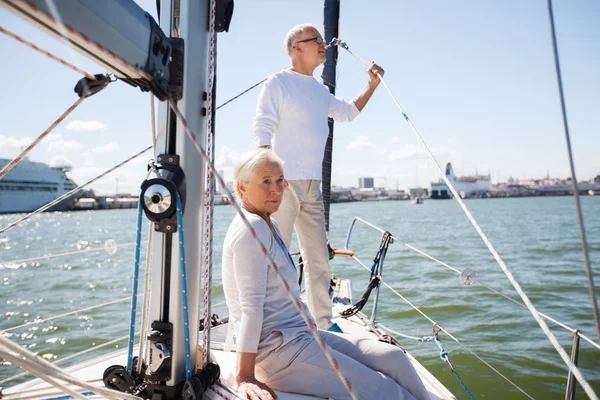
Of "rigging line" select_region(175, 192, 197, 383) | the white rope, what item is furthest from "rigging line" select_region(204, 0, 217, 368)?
the white rope

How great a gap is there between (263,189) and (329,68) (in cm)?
214

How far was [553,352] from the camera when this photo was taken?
4.33 meters

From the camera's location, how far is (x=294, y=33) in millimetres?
2137

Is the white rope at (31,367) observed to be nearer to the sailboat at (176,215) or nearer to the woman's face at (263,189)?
the sailboat at (176,215)

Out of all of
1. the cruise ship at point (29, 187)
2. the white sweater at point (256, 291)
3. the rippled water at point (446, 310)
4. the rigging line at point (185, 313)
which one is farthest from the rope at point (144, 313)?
the cruise ship at point (29, 187)

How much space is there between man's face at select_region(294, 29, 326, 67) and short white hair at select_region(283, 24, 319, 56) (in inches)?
0.6

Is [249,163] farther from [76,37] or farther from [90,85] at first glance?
[76,37]

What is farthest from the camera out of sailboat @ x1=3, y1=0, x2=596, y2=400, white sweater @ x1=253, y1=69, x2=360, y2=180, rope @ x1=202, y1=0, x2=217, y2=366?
white sweater @ x1=253, y1=69, x2=360, y2=180

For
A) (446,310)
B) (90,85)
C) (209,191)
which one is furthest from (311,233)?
(446,310)

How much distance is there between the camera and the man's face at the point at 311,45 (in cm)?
213

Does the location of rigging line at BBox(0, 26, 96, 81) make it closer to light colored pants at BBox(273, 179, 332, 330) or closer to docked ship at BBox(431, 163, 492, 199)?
light colored pants at BBox(273, 179, 332, 330)

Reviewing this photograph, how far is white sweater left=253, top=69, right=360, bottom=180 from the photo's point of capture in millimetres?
2053

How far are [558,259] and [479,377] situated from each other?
8568 mm

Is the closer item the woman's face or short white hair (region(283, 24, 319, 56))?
the woman's face
